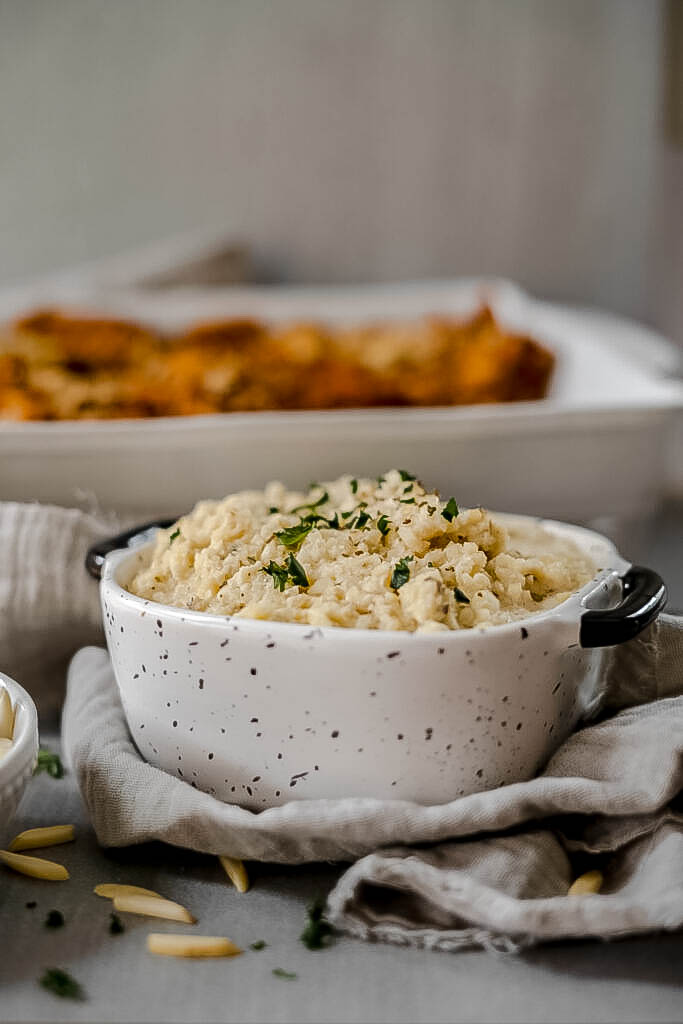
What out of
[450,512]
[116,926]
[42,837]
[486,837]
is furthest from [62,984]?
[450,512]

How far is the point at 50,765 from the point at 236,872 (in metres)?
0.24

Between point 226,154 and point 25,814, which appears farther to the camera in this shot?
point 226,154

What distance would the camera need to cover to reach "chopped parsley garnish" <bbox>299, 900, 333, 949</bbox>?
0.69 meters

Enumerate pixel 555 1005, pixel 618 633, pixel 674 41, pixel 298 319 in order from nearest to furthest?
pixel 555 1005 → pixel 618 633 → pixel 298 319 → pixel 674 41

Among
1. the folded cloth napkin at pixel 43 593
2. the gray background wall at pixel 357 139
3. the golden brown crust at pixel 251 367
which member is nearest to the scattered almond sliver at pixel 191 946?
the folded cloth napkin at pixel 43 593

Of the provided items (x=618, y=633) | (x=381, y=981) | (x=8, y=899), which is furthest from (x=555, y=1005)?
(x=8, y=899)

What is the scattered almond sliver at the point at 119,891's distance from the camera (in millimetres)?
743

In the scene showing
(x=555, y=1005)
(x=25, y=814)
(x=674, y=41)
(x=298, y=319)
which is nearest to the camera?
(x=555, y=1005)

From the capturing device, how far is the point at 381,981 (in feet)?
2.15

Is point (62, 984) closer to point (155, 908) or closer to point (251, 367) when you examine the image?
point (155, 908)

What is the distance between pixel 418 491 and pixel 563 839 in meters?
0.29

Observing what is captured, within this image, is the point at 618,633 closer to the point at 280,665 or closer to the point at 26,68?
the point at 280,665

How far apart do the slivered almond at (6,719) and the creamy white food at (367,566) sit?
124 millimetres

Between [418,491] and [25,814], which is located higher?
[418,491]
